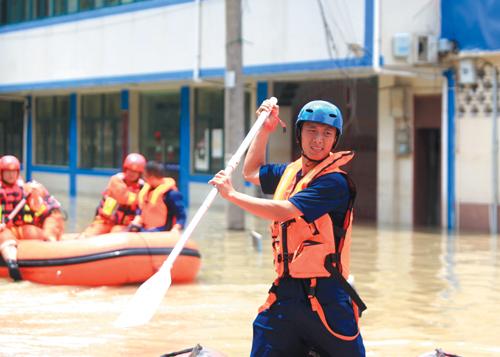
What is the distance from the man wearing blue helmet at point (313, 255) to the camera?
4004mm

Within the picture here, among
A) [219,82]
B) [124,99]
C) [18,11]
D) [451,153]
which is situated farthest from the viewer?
[18,11]

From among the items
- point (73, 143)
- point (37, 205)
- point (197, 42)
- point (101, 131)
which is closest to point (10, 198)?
point (37, 205)

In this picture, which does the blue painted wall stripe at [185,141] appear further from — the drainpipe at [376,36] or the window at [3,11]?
the window at [3,11]

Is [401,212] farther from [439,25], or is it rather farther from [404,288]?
[404,288]

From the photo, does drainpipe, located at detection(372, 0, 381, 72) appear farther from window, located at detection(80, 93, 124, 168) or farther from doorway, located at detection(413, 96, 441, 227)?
window, located at detection(80, 93, 124, 168)

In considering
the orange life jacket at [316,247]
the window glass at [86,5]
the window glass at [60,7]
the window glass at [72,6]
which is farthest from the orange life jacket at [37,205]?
the window glass at [60,7]

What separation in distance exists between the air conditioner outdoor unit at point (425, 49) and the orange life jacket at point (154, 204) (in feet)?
21.1

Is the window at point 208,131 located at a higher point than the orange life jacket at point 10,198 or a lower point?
higher

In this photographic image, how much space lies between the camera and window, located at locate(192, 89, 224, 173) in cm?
2039

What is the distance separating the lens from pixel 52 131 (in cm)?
2658

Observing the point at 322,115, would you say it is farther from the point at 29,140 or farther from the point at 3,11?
→ the point at 29,140

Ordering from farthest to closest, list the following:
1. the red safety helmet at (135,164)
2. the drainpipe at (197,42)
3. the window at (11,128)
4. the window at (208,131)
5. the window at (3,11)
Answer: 1. the window at (11,128)
2. the window at (3,11)
3. the window at (208,131)
4. the drainpipe at (197,42)
5. the red safety helmet at (135,164)

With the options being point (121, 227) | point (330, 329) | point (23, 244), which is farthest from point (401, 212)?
point (330, 329)

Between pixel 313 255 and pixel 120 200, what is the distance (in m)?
6.86
